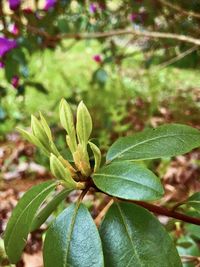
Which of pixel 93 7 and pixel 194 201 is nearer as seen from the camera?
pixel 194 201

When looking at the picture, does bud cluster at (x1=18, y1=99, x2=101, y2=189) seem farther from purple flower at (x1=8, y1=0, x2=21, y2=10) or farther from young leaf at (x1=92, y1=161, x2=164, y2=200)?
purple flower at (x1=8, y1=0, x2=21, y2=10)

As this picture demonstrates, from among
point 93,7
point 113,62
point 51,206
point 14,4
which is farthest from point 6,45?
point 51,206

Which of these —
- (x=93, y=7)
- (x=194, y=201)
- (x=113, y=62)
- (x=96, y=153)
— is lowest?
(x=113, y=62)

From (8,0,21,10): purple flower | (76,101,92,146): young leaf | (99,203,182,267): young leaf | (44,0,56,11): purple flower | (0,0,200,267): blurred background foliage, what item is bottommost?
(0,0,200,267): blurred background foliage

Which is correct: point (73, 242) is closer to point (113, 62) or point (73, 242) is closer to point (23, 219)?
point (23, 219)

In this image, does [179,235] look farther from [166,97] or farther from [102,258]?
[166,97]

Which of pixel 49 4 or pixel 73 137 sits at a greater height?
pixel 73 137

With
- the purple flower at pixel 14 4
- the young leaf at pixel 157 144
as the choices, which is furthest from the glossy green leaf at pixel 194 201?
the purple flower at pixel 14 4

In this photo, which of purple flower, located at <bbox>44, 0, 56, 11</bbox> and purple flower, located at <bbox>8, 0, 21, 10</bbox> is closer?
purple flower, located at <bbox>8, 0, 21, 10</bbox>

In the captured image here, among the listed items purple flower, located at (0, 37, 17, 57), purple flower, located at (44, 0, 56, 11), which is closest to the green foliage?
purple flower, located at (0, 37, 17, 57)
